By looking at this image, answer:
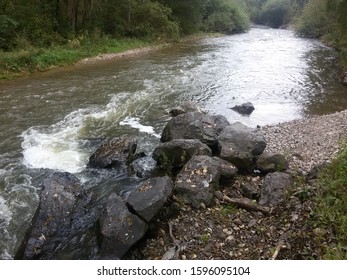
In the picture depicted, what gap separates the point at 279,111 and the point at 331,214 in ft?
32.0

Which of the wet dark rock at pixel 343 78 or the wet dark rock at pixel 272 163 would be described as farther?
the wet dark rock at pixel 343 78

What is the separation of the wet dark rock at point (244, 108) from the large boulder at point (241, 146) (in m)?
4.78

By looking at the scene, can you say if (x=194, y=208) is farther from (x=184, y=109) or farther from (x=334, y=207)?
(x=184, y=109)

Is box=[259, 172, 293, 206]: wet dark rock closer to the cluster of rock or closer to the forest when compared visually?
the cluster of rock

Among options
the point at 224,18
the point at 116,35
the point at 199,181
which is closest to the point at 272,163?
the point at 199,181

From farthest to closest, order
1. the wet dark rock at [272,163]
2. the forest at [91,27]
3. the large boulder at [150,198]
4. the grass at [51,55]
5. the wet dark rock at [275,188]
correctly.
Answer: the forest at [91,27] → the grass at [51,55] → the wet dark rock at [272,163] → the wet dark rock at [275,188] → the large boulder at [150,198]

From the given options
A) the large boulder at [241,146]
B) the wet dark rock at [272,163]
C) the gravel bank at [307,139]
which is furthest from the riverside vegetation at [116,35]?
the large boulder at [241,146]

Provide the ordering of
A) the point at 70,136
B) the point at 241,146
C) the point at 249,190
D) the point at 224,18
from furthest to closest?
the point at 224,18 < the point at 70,136 < the point at 241,146 < the point at 249,190

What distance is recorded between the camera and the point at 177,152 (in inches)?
356

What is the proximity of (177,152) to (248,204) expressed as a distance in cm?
276

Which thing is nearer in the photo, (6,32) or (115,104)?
(115,104)

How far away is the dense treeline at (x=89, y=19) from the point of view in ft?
74.6

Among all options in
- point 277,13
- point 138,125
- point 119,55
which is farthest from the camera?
point 277,13

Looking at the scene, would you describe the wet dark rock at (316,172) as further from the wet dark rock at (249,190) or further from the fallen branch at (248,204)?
the fallen branch at (248,204)
